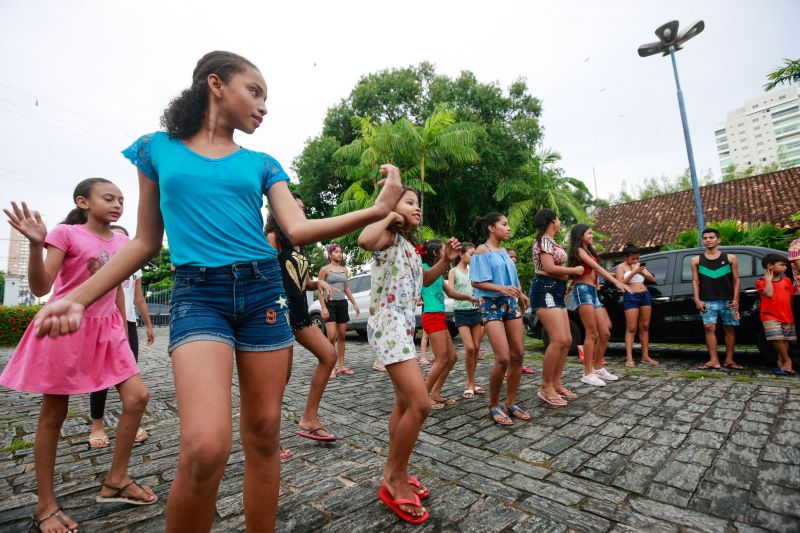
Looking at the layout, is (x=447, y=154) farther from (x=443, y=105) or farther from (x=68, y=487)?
(x=68, y=487)

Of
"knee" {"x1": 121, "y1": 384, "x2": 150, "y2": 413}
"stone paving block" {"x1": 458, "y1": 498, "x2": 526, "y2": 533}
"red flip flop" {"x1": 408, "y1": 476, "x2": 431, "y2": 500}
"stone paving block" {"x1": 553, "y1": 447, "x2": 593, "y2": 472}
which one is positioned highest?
"knee" {"x1": 121, "y1": 384, "x2": 150, "y2": 413}

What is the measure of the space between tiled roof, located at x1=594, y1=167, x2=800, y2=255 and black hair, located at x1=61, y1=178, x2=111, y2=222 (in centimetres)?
1957

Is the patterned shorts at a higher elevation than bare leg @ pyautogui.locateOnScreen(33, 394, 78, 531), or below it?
below

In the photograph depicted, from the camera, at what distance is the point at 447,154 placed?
1591 centimetres

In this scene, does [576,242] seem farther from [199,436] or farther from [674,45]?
[674,45]

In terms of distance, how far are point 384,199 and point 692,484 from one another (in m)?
2.50

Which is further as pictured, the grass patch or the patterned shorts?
the patterned shorts

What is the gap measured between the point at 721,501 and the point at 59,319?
3077mm

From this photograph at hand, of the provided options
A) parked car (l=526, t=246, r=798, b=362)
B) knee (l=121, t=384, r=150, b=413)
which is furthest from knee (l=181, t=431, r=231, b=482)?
parked car (l=526, t=246, r=798, b=362)

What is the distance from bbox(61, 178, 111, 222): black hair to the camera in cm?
253

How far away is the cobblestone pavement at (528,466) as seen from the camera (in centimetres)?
210

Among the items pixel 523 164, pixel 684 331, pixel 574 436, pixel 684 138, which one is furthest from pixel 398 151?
pixel 574 436

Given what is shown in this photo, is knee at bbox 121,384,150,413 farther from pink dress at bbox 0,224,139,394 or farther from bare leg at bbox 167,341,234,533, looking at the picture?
bare leg at bbox 167,341,234,533

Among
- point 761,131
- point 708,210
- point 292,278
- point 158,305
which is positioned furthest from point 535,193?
point 761,131
